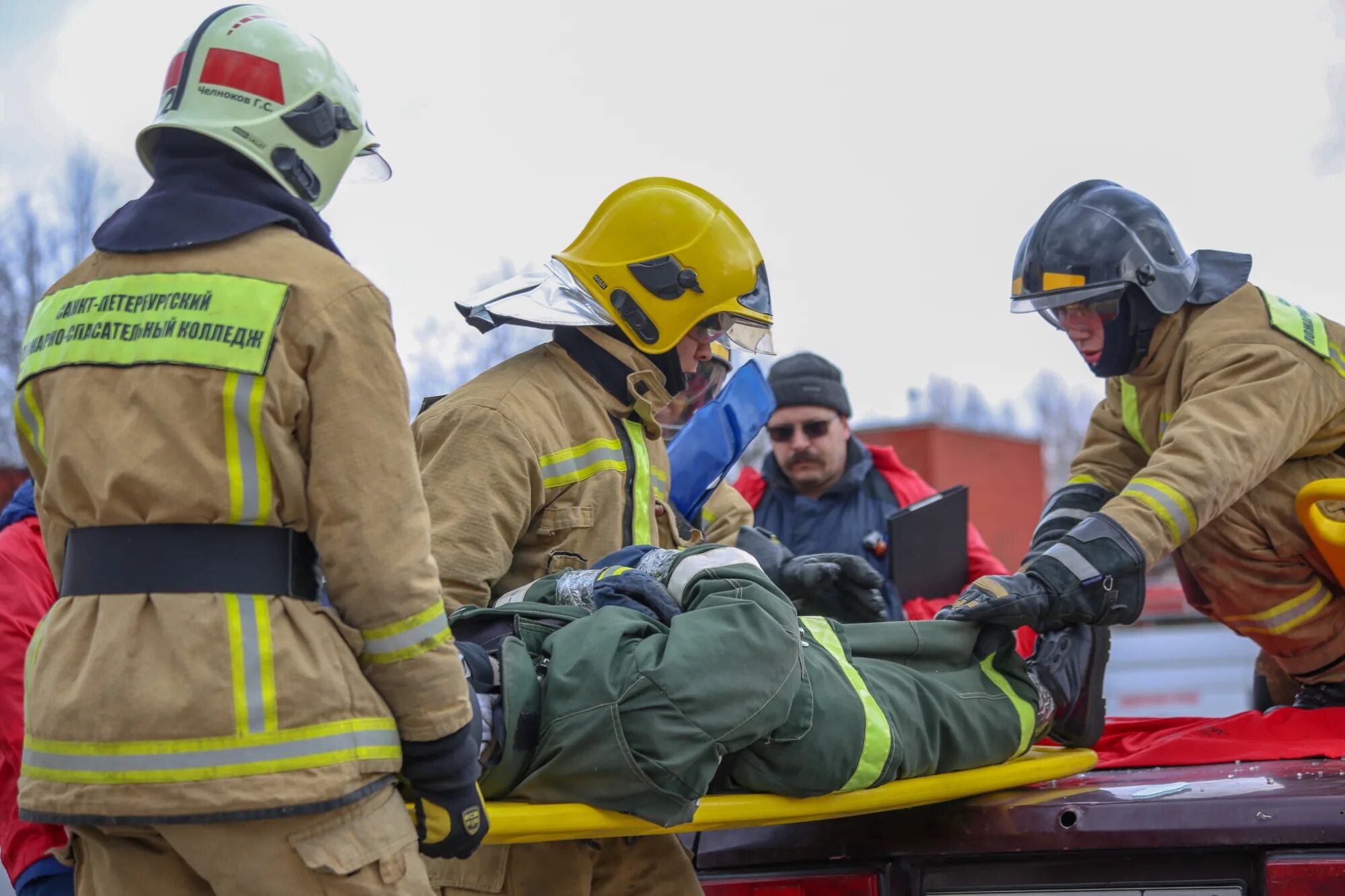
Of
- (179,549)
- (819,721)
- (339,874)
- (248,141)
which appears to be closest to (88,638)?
(179,549)

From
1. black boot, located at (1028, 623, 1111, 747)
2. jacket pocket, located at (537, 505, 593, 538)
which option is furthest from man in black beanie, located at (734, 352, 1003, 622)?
jacket pocket, located at (537, 505, 593, 538)

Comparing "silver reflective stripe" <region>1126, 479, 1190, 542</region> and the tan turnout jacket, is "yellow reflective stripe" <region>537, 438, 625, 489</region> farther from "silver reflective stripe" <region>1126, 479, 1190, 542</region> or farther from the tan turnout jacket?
"silver reflective stripe" <region>1126, 479, 1190, 542</region>

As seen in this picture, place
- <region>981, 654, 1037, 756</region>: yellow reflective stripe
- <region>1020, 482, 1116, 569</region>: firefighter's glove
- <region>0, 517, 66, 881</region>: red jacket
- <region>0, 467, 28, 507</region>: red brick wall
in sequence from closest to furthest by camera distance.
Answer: <region>0, 517, 66, 881</region>: red jacket, <region>981, 654, 1037, 756</region>: yellow reflective stripe, <region>1020, 482, 1116, 569</region>: firefighter's glove, <region>0, 467, 28, 507</region>: red brick wall

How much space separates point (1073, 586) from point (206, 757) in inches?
83.1

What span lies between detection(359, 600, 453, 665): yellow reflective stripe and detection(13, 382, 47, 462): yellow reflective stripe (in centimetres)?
55

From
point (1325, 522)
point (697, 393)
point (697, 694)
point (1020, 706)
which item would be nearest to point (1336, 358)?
point (1325, 522)

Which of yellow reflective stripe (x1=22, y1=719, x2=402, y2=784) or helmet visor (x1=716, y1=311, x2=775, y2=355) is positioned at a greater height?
helmet visor (x1=716, y1=311, x2=775, y2=355)

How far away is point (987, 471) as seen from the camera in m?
20.8

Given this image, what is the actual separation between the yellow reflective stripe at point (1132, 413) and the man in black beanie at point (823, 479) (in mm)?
1151

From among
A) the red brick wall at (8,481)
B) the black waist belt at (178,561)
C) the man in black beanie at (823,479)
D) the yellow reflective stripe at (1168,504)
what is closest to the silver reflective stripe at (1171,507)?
the yellow reflective stripe at (1168,504)

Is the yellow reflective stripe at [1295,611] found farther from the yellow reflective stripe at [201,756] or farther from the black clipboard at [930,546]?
the yellow reflective stripe at [201,756]

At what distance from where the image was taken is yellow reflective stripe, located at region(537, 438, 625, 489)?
10.1ft

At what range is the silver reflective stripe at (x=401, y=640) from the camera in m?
2.01

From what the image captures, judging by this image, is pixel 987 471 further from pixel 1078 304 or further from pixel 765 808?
pixel 765 808
